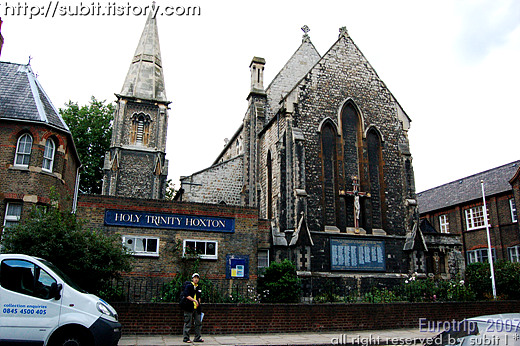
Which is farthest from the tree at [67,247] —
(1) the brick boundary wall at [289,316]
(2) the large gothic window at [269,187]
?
(2) the large gothic window at [269,187]

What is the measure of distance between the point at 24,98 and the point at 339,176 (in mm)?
15491

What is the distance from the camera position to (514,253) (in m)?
29.3

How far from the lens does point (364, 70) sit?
24.3 m

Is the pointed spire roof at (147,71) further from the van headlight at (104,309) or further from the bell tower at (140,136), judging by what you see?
the van headlight at (104,309)

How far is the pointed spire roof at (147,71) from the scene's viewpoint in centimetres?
3385

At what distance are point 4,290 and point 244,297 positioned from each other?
903 centimetres

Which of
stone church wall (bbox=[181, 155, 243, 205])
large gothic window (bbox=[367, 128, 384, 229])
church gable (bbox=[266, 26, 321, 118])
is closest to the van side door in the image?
large gothic window (bbox=[367, 128, 384, 229])

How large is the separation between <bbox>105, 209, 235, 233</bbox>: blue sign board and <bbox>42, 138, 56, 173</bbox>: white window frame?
499cm

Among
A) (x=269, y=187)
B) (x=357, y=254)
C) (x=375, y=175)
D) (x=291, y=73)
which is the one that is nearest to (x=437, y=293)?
(x=357, y=254)

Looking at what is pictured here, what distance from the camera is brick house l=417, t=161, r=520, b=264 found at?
97.1 ft

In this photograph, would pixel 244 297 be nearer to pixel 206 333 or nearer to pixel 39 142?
pixel 206 333

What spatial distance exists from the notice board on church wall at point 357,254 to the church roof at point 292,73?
11023mm

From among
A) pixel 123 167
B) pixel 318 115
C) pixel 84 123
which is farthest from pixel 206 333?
pixel 84 123

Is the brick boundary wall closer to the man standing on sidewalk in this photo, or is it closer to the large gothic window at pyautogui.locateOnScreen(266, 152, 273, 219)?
the man standing on sidewalk
